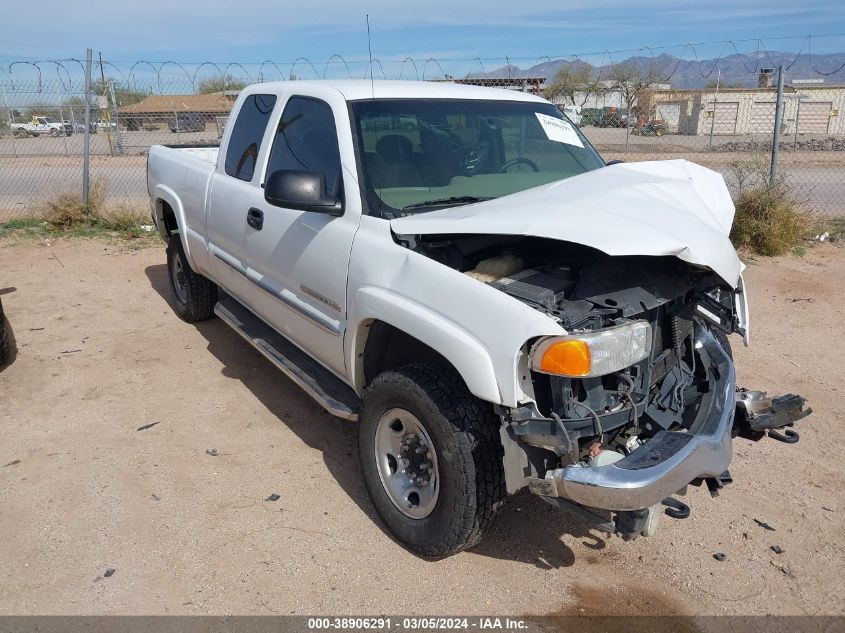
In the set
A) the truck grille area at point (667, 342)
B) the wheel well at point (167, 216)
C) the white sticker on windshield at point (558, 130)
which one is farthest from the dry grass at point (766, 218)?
the wheel well at point (167, 216)

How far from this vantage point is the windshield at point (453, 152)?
3.54 metres

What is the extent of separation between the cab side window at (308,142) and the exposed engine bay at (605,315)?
895 millimetres

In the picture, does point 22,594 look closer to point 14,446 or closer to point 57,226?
point 14,446

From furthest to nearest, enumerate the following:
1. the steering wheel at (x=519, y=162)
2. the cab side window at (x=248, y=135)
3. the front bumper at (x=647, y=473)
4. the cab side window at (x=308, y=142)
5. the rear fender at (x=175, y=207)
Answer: the rear fender at (x=175, y=207) < the cab side window at (x=248, y=135) < the steering wheel at (x=519, y=162) < the cab side window at (x=308, y=142) < the front bumper at (x=647, y=473)

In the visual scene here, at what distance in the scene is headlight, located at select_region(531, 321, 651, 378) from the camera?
249 cm

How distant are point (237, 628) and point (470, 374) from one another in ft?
4.59

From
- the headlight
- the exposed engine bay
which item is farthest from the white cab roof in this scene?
the headlight

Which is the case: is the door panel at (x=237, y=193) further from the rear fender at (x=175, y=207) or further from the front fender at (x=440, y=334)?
the front fender at (x=440, y=334)

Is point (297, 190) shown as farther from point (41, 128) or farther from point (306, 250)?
point (41, 128)

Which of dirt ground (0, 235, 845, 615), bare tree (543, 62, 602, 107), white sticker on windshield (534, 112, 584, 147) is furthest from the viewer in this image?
bare tree (543, 62, 602, 107)

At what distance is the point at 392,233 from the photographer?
3.18m

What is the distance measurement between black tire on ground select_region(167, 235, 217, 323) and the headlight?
4.17 m

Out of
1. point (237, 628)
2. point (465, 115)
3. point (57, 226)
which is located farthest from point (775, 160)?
point (57, 226)

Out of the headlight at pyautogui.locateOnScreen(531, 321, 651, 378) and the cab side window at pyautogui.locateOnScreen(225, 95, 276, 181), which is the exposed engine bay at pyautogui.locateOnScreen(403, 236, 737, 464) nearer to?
the headlight at pyautogui.locateOnScreen(531, 321, 651, 378)
